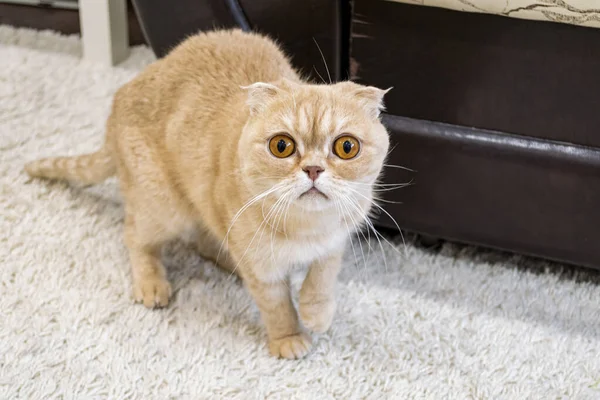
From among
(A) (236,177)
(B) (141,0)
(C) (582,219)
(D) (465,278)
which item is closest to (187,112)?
(A) (236,177)

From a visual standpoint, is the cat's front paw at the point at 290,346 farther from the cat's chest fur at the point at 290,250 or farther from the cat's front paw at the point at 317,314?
the cat's chest fur at the point at 290,250

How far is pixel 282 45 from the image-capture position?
1479 mm

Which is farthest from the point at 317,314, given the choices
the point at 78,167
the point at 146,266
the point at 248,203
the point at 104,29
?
the point at 104,29

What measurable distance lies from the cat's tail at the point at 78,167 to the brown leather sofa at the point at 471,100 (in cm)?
32

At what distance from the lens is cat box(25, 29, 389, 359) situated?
3.51 ft

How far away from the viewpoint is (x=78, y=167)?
5.26ft

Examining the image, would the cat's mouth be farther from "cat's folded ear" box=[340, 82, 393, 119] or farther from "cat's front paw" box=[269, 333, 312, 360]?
"cat's front paw" box=[269, 333, 312, 360]

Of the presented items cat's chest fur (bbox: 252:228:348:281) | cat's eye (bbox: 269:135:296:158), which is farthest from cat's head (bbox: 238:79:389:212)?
cat's chest fur (bbox: 252:228:348:281)

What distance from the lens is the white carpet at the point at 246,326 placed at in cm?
125

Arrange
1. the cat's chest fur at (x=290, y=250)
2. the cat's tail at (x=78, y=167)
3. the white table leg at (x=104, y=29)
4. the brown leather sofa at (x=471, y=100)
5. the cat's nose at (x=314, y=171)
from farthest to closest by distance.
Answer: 1. the white table leg at (x=104, y=29)
2. the cat's tail at (x=78, y=167)
3. the brown leather sofa at (x=471, y=100)
4. the cat's chest fur at (x=290, y=250)
5. the cat's nose at (x=314, y=171)

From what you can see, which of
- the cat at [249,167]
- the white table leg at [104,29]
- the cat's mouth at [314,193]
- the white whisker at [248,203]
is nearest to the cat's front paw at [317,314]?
the cat at [249,167]

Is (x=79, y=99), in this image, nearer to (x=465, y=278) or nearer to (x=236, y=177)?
(x=236, y=177)

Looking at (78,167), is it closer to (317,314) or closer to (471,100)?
(317,314)

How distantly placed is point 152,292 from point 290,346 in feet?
1.07
